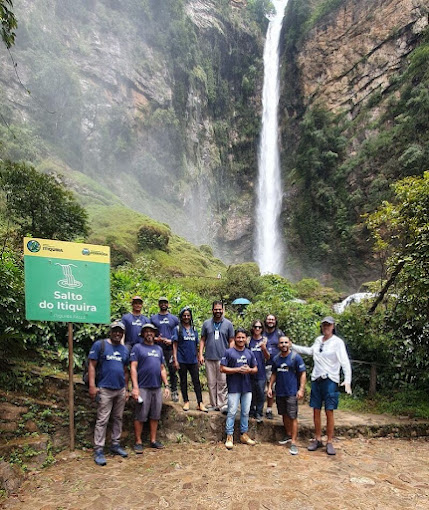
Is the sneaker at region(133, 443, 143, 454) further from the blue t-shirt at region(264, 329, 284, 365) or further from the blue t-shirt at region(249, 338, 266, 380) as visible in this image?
the blue t-shirt at region(264, 329, 284, 365)

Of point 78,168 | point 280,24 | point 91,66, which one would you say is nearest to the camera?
→ point 78,168

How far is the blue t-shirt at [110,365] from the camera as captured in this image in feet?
13.6

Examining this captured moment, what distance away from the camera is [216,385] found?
5121 mm

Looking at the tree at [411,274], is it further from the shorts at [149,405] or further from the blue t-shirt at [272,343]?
the shorts at [149,405]

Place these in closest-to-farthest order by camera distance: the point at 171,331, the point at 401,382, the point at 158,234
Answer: the point at 171,331 < the point at 401,382 < the point at 158,234

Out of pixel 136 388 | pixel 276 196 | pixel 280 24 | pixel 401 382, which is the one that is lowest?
pixel 401 382

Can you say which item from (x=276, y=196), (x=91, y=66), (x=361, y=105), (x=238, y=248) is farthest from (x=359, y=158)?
(x=91, y=66)

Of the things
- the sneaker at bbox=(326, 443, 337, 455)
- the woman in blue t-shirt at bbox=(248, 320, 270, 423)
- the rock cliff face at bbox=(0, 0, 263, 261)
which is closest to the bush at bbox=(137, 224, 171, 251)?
the rock cliff face at bbox=(0, 0, 263, 261)

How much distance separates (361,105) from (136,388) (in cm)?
3316

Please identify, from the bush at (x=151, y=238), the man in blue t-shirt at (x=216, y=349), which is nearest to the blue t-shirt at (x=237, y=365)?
the man in blue t-shirt at (x=216, y=349)

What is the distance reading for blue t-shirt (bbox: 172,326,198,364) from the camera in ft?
16.1

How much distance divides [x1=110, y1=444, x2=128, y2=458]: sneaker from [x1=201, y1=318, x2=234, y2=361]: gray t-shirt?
4.83 feet

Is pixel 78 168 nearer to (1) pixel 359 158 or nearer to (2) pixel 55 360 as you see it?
(1) pixel 359 158

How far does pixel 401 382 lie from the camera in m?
6.89
